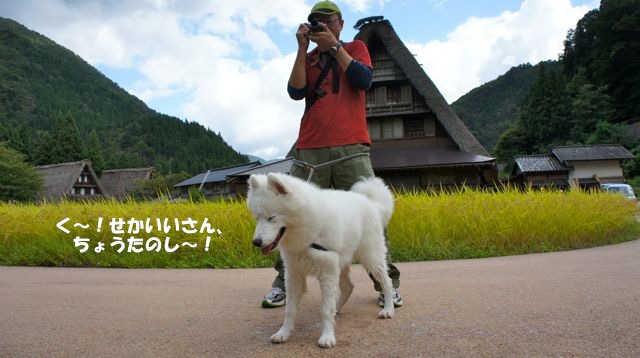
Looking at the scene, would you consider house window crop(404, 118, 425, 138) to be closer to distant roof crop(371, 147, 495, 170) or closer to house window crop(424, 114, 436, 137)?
house window crop(424, 114, 436, 137)

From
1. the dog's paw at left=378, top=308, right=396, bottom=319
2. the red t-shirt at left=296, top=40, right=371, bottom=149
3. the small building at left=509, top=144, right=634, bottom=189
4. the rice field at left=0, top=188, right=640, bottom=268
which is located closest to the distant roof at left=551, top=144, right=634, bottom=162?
the small building at left=509, top=144, right=634, bottom=189

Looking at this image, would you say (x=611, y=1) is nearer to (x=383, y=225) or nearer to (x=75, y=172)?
(x=383, y=225)

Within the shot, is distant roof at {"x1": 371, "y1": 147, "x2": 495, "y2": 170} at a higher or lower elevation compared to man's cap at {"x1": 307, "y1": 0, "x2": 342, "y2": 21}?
lower

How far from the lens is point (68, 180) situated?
3578 centimetres

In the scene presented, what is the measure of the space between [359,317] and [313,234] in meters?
0.84

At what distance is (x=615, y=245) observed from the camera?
6.46 metres

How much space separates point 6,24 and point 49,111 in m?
66.7

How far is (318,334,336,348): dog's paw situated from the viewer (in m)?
2.11

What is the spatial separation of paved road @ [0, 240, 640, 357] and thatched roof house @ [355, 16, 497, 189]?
829cm

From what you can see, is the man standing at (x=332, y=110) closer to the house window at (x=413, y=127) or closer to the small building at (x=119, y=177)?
the house window at (x=413, y=127)

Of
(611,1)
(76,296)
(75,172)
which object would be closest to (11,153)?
(75,172)

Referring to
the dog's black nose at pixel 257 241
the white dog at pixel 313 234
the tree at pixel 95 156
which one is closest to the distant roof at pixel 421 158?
the white dog at pixel 313 234

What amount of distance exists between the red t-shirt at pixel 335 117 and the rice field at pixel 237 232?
9.81ft

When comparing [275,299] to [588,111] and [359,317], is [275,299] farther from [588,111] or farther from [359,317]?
[588,111]
